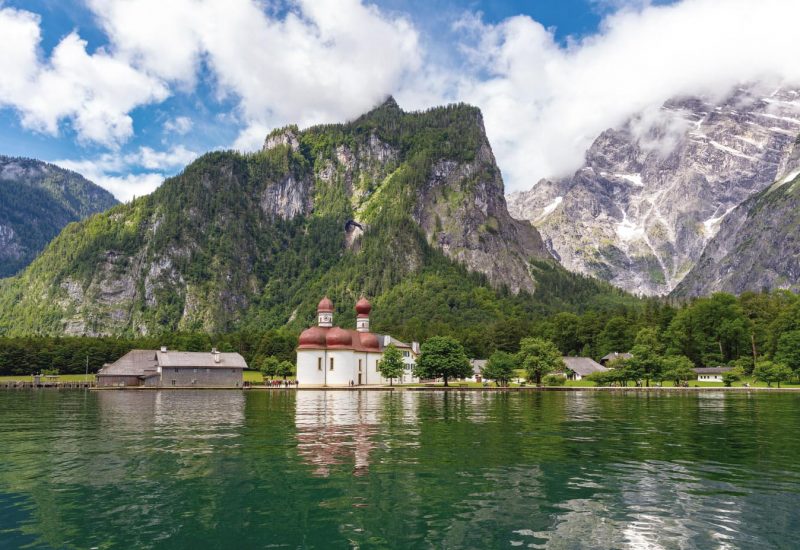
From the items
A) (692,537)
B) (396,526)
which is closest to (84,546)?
(396,526)

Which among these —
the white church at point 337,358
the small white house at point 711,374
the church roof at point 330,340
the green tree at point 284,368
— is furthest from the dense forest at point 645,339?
the white church at point 337,358

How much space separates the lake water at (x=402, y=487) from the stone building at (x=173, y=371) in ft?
336

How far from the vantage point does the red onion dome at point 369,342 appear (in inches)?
6063

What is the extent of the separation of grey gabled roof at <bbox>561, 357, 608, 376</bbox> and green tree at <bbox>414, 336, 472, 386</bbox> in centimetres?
3149

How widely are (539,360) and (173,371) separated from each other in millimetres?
83309

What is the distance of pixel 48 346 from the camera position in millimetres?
182250

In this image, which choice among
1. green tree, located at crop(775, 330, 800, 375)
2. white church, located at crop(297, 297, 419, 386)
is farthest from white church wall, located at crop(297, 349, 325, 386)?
green tree, located at crop(775, 330, 800, 375)

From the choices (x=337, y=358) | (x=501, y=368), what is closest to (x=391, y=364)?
(x=337, y=358)

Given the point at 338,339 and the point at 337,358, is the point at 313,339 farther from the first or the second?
the point at 337,358

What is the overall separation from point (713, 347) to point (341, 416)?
414 feet

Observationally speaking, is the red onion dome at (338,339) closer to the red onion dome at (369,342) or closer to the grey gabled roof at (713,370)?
the red onion dome at (369,342)

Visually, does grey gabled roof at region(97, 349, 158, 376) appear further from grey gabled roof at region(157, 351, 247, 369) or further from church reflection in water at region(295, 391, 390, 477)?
church reflection in water at region(295, 391, 390, 477)

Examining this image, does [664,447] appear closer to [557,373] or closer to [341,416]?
[341,416]

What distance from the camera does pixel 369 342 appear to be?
6088 inches
